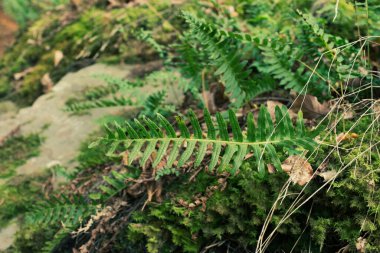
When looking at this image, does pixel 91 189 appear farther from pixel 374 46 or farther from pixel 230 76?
pixel 374 46

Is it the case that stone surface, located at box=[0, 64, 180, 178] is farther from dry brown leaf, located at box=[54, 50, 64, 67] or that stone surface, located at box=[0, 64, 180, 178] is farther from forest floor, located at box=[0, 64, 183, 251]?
dry brown leaf, located at box=[54, 50, 64, 67]

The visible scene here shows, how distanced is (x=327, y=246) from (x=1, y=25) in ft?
28.3

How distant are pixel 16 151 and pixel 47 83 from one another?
1022mm

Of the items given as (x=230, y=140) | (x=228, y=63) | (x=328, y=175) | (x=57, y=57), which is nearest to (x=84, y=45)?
(x=57, y=57)

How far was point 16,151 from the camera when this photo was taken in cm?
357

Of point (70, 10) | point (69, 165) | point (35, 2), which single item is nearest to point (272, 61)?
point (69, 165)

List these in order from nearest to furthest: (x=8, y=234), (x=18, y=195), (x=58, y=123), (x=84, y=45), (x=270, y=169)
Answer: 1. (x=270, y=169)
2. (x=8, y=234)
3. (x=18, y=195)
4. (x=58, y=123)
5. (x=84, y=45)

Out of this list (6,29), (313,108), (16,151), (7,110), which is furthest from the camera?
(6,29)

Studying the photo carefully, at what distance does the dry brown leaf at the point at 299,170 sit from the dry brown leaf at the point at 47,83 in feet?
9.86

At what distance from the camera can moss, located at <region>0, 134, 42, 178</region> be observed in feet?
11.2

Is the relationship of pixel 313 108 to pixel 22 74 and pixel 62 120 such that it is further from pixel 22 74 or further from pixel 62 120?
pixel 22 74

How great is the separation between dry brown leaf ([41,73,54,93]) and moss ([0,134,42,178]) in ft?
2.64

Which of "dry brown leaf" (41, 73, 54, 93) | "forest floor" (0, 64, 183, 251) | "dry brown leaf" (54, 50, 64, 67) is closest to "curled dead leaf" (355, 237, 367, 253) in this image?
"forest floor" (0, 64, 183, 251)

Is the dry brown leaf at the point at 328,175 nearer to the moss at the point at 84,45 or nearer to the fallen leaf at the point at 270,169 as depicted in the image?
the fallen leaf at the point at 270,169
